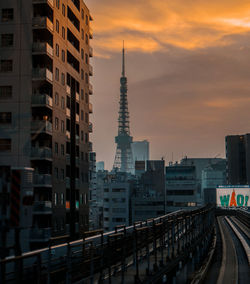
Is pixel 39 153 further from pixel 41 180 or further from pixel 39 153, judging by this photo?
pixel 41 180

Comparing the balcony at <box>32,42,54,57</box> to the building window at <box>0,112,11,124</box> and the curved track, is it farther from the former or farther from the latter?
the curved track

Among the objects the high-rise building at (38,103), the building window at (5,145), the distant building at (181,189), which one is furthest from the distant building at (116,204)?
the building window at (5,145)

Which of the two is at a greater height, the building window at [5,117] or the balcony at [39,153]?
the building window at [5,117]

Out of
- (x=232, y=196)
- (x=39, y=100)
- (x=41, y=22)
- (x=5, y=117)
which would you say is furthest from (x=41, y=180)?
(x=232, y=196)

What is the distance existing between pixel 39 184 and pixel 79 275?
3352cm

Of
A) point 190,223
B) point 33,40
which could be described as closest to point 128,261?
point 190,223

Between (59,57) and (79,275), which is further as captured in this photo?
(59,57)

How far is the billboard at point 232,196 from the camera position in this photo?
127125 millimetres

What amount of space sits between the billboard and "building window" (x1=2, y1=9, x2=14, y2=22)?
311ft

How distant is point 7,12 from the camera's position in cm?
4578

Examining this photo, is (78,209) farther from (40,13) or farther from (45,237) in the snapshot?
(40,13)

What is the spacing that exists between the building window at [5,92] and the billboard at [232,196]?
93.7 m

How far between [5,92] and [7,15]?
8477 mm

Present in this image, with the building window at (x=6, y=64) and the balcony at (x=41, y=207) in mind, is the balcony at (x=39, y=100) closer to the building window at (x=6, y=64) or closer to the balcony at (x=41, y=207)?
the building window at (x=6, y=64)
